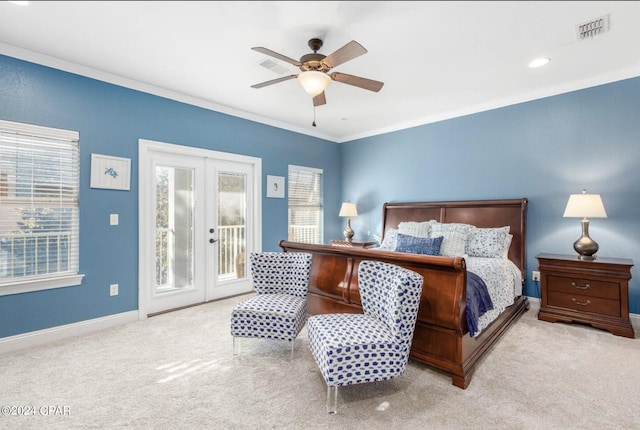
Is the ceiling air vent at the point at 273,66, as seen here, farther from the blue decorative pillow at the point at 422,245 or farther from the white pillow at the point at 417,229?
the white pillow at the point at 417,229

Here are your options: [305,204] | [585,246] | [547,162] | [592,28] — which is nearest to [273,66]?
Answer: [592,28]

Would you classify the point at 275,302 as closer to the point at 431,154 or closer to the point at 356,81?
the point at 356,81

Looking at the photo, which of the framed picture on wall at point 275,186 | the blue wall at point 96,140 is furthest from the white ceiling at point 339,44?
the framed picture on wall at point 275,186

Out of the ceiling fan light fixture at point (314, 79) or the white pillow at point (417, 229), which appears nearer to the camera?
the ceiling fan light fixture at point (314, 79)

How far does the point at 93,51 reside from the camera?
9.42ft

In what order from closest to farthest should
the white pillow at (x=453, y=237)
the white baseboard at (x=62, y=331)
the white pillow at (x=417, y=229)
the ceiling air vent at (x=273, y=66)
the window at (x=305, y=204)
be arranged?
the white baseboard at (x=62, y=331)
the ceiling air vent at (x=273, y=66)
the white pillow at (x=453, y=237)
the white pillow at (x=417, y=229)
the window at (x=305, y=204)

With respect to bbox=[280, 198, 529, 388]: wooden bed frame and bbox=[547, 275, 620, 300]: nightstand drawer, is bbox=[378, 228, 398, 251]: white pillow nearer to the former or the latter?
bbox=[280, 198, 529, 388]: wooden bed frame

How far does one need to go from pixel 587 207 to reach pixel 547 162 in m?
0.86

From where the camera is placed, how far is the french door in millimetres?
3713

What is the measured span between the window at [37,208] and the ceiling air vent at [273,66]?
6.85ft

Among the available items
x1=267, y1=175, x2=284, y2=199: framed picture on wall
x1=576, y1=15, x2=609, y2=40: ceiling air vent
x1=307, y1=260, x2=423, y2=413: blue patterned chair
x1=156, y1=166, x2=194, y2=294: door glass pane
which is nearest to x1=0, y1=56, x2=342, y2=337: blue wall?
x1=156, y1=166, x2=194, y2=294: door glass pane

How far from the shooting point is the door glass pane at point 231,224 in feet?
14.7

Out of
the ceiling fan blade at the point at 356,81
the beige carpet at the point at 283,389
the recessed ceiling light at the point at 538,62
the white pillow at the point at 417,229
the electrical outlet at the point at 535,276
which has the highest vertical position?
the recessed ceiling light at the point at 538,62

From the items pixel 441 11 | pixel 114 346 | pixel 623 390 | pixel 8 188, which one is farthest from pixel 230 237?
pixel 623 390
